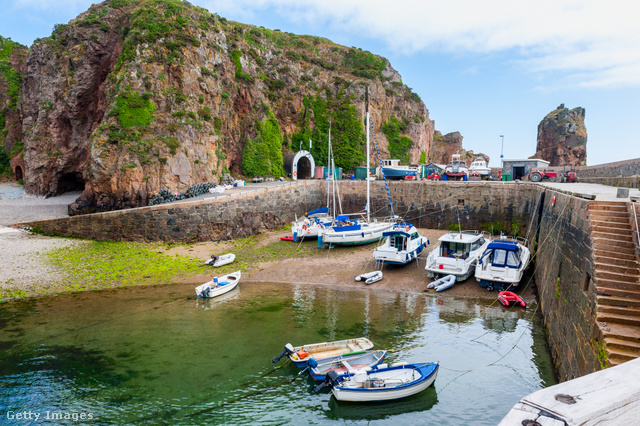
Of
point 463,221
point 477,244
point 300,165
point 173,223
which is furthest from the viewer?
point 300,165

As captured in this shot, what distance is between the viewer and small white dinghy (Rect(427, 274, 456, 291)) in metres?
20.4

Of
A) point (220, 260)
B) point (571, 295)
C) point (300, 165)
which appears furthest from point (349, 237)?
point (300, 165)

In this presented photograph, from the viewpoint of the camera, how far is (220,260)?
2458 centimetres

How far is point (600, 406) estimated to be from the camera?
209cm

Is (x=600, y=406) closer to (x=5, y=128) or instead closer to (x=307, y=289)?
(x=307, y=289)

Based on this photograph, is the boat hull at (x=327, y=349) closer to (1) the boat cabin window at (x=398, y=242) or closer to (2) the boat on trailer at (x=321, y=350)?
(2) the boat on trailer at (x=321, y=350)

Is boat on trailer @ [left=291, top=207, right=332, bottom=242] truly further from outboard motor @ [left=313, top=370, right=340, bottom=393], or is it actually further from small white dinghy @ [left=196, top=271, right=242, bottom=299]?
outboard motor @ [left=313, top=370, right=340, bottom=393]

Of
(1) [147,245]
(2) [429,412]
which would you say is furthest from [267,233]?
(2) [429,412]

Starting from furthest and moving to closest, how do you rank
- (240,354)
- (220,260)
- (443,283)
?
(220,260) < (443,283) < (240,354)

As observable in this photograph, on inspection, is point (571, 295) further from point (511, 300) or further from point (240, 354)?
point (240, 354)

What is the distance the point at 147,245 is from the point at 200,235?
11.9 feet

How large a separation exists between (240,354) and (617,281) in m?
11.7

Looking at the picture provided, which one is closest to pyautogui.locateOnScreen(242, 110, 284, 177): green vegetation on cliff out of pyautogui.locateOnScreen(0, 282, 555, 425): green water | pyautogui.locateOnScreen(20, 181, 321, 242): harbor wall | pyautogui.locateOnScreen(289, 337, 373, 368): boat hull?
pyautogui.locateOnScreen(20, 181, 321, 242): harbor wall

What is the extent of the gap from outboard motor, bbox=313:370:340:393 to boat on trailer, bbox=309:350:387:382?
0.29m
